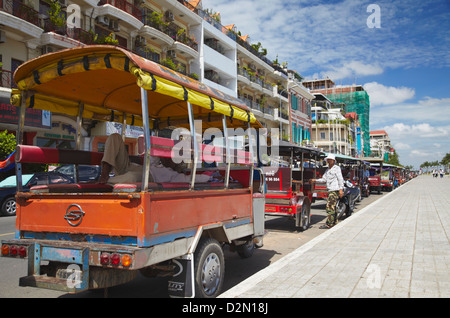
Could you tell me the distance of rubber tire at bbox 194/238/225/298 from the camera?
4.28m

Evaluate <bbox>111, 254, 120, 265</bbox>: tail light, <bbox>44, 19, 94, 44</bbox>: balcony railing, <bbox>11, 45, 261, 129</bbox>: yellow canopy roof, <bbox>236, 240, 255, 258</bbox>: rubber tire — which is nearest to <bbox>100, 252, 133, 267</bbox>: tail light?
<bbox>111, 254, 120, 265</bbox>: tail light

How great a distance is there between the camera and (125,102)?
238 inches

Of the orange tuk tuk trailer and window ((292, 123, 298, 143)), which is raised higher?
window ((292, 123, 298, 143))

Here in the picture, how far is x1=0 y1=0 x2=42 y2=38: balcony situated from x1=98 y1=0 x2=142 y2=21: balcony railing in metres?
4.76

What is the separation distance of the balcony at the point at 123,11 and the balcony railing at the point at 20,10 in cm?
406

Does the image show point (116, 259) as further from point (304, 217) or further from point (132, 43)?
point (132, 43)

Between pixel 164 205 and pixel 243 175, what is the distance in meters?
2.57

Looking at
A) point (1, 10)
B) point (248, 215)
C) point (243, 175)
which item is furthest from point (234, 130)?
point (1, 10)

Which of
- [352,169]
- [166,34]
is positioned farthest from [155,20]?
[352,169]

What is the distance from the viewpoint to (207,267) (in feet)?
14.9

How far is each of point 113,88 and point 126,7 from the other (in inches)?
820

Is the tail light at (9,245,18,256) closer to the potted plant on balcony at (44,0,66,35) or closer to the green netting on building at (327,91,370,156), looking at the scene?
the potted plant on balcony at (44,0,66,35)
